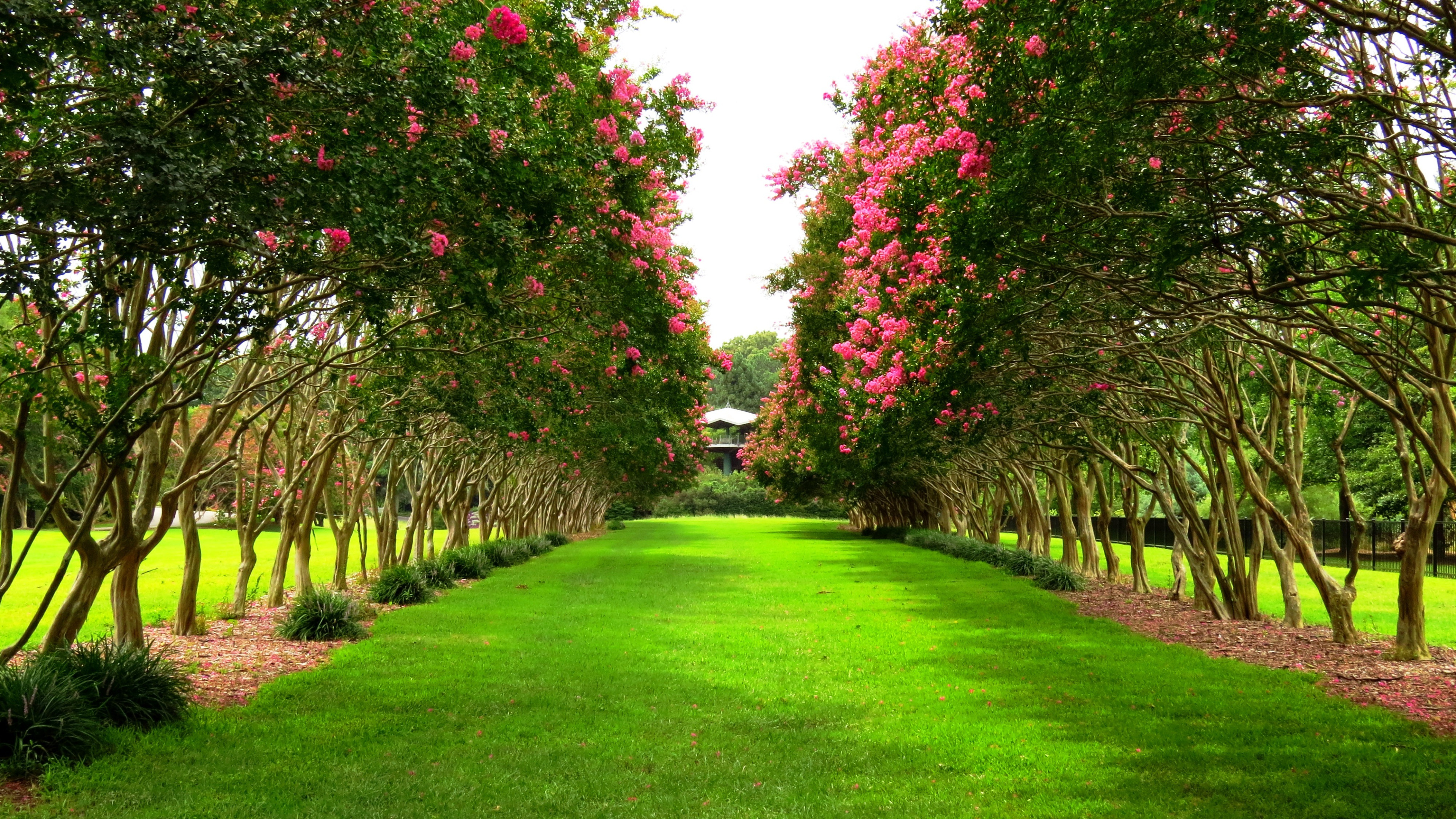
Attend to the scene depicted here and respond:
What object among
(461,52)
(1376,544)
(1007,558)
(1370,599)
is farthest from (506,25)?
(1376,544)

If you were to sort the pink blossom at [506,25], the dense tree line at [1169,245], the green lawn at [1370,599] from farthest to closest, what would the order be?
the green lawn at [1370,599], the pink blossom at [506,25], the dense tree line at [1169,245]

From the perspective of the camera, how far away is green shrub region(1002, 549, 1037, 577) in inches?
989

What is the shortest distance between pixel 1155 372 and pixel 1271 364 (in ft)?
12.5

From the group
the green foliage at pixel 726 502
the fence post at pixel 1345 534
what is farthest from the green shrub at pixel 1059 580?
the green foliage at pixel 726 502

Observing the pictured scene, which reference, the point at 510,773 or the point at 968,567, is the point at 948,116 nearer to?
the point at 510,773

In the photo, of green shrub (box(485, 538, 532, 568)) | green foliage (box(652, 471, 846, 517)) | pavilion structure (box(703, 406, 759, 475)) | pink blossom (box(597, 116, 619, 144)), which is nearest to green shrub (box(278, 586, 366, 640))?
pink blossom (box(597, 116, 619, 144))

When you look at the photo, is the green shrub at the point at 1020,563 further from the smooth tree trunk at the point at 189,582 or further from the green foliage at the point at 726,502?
the green foliage at the point at 726,502

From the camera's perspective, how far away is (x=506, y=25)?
9055 mm

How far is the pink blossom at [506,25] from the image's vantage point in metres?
8.96

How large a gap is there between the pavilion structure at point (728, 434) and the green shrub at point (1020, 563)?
68486 mm

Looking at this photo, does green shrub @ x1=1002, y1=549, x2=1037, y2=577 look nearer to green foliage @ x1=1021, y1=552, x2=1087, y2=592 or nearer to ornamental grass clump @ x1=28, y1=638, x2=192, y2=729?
green foliage @ x1=1021, y1=552, x2=1087, y2=592

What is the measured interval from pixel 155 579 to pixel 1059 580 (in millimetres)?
21481

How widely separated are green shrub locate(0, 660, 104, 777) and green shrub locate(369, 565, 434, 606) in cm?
1044

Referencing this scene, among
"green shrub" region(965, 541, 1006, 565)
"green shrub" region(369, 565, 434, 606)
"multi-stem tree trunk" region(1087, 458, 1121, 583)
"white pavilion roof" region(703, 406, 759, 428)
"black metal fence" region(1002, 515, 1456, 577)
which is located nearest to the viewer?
"green shrub" region(369, 565, 434, 606)
